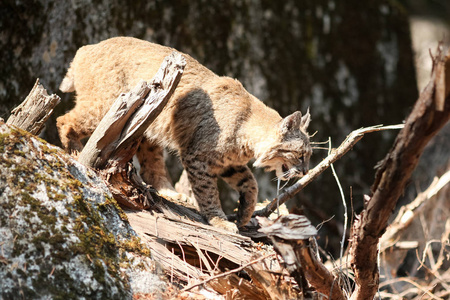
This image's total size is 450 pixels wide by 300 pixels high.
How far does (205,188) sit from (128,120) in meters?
1.26

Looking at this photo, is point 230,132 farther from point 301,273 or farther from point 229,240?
point 301,273

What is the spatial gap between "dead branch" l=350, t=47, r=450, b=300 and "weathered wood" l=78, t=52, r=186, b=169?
73.6 inches

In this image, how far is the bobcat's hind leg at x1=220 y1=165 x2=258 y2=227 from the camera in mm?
5191

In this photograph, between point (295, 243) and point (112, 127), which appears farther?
point (112, 127)

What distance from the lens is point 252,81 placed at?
29.2 ft

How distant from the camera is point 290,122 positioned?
5.22 metres

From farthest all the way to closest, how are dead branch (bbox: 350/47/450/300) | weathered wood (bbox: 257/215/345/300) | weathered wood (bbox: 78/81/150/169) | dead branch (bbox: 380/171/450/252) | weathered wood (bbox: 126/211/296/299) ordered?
1. dead branch (bbox: 380/171/450/252)
2. weathered wood (bbox: 78/81/150/169)
3. weathered wood (bbox: 126/211/296/299)
4. weathered wood (bbox: 257/215/345/300)
5. dead branch (bbox: 350/47/450/300)

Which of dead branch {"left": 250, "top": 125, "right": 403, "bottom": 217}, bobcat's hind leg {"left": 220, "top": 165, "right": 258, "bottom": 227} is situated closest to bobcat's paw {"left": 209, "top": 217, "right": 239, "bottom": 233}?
bobcat's hind leg {"left": 220, "top": 165, "right": 258, "bottom": 227}

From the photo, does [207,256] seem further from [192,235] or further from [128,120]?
[128,120]

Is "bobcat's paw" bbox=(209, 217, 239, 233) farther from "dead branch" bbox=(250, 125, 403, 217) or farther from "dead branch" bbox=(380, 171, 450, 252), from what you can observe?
"dead branch" bbox=(380, 171, 450, 252)

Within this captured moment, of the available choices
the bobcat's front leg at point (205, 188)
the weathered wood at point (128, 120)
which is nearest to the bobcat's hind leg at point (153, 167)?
the bobcat's front leg at point (205, 188)

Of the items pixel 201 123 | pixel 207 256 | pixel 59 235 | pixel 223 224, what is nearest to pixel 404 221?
pixel 223 224

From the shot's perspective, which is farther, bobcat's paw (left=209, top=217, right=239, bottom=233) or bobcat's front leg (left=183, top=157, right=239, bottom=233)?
bobcat's front leg (left=183, top=157, right=239, bottom=233)

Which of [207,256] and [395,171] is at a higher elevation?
[395,171]
